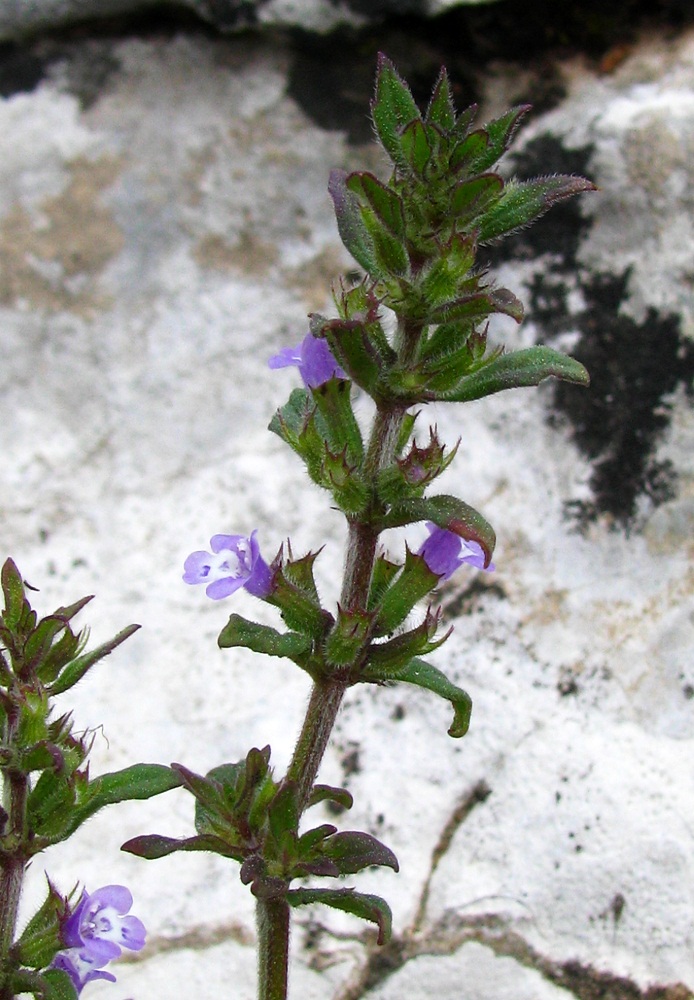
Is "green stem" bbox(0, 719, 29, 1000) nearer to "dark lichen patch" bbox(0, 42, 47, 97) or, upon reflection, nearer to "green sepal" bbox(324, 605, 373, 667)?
"green sepal" bbox(324, 605, 373, 667)

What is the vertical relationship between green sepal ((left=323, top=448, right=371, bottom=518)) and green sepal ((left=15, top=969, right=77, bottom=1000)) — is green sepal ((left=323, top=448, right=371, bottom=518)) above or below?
above

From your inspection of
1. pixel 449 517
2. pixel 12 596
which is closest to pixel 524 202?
pixel 449 517

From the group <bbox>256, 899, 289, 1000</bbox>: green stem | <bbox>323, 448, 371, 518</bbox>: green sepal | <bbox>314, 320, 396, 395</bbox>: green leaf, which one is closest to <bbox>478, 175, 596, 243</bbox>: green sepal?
<bbox>314, 320, 396, 395</bbox>: green leaf

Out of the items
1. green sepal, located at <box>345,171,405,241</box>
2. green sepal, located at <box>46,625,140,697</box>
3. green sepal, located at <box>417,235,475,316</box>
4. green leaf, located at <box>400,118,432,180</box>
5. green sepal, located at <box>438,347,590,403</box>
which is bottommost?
green sepal, located at <box>46,625,140,697</box>

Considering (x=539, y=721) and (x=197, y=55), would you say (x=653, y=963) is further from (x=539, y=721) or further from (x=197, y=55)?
(x=197, y=55)

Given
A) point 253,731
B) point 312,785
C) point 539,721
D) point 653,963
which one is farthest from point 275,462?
point 653,963

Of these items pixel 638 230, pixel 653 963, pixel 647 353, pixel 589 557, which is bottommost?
pixel 653 963

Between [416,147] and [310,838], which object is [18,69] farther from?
[310,838]
